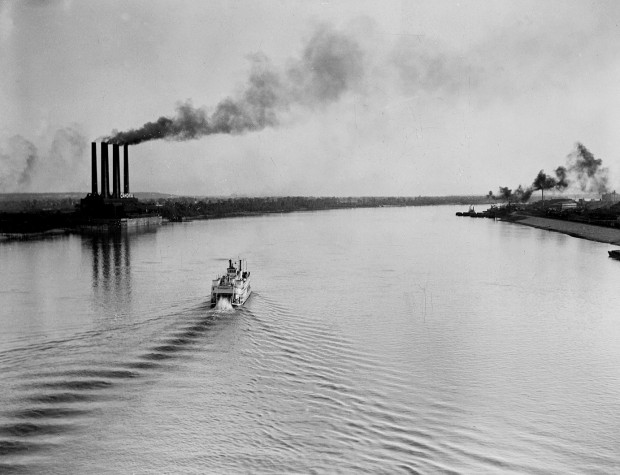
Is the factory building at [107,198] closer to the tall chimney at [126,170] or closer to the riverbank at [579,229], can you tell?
the tall chimney at [126,170]

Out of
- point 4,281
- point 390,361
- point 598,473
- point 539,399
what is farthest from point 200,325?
point 4,281

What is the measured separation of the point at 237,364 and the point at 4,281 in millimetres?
16172

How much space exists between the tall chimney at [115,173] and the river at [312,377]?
32.6 metres

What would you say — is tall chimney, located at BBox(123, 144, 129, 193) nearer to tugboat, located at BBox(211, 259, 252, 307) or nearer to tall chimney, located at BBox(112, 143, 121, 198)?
tall chimney, located at BBox(112, 143, 121, 198)

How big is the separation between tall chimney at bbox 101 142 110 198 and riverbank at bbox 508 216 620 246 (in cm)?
4366

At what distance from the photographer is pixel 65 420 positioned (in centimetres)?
942

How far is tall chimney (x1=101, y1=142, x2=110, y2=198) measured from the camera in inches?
2131

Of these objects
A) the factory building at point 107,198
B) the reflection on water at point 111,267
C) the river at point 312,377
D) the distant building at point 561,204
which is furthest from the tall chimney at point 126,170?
the distant building at point 561,204

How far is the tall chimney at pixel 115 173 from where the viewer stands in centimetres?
5522

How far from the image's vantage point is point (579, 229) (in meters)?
53.0

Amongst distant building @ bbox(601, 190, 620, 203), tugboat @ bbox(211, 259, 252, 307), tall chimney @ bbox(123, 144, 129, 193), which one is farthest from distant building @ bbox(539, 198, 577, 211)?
tugboat @ bbox(211, 259, 252, 307)

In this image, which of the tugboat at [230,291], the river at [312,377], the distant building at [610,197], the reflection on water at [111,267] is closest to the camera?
the river at [312,377]

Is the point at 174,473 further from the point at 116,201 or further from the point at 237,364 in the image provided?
the point at 116,201

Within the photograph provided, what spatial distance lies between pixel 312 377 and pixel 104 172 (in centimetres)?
4900
